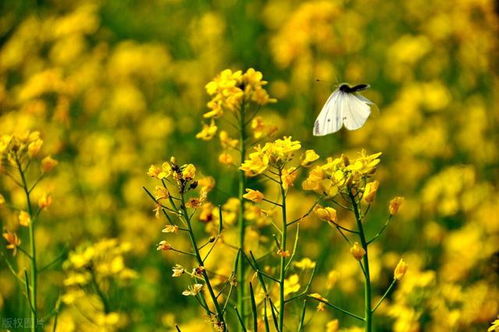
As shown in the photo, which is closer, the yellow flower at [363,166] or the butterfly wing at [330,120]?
the yellow flower at [363,166]

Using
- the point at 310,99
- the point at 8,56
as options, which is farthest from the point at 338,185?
the point at 8,56

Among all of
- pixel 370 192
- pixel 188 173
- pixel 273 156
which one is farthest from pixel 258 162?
pixel 370 192

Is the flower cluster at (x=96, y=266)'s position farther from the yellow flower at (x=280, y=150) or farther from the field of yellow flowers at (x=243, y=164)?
the yellow flower at (x=280, y=150)

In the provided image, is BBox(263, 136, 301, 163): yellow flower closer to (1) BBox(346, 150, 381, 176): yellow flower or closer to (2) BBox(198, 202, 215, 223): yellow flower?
(1) BBox(346, 150, 381, 176): yellow flower

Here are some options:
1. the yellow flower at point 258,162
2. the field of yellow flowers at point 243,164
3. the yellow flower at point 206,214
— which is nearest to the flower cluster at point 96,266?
the field of yellow flowers at point 243,164

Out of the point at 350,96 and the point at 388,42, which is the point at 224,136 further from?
the point at 388,42

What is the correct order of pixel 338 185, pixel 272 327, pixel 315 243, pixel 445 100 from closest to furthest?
pixel 338 185 < pixel 272 327 < pixel 315 243 < pixel 445 100
